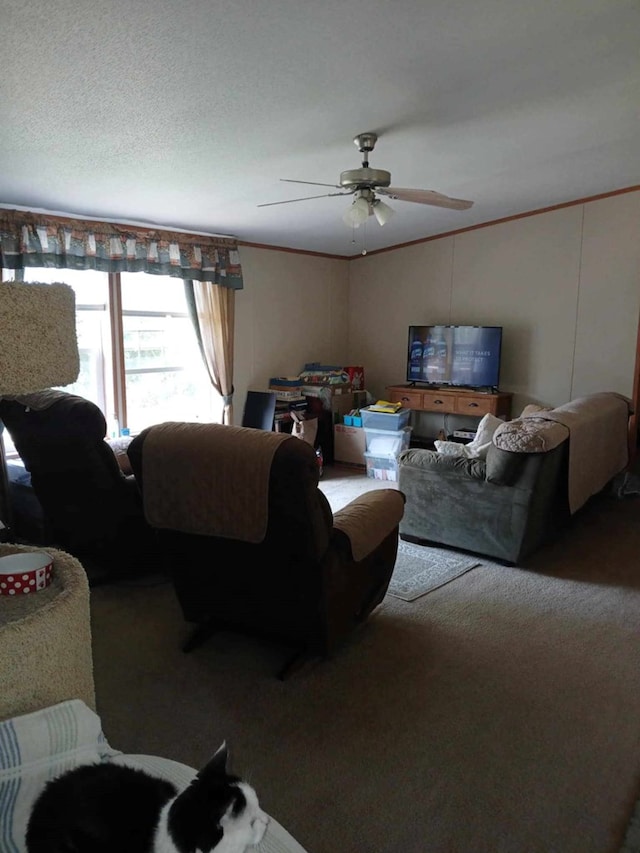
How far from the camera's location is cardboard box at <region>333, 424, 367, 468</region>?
5898 millimetres

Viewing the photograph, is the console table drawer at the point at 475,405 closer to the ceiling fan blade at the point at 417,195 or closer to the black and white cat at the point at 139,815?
the ceiling fan blade at the point at 417,195

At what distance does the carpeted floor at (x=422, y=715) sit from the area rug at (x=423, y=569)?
0.34ft

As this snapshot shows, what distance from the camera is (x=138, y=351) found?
503 cm

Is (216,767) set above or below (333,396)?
below

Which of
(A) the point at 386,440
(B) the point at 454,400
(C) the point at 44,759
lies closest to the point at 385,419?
(A) the point at 386,440

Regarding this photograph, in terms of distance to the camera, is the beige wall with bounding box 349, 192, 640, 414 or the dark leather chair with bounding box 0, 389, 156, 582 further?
the beige wall with bounding box 349, 192, 640, 414

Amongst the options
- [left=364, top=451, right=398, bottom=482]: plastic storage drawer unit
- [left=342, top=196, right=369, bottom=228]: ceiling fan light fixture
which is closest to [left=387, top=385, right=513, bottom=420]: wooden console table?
[left=364, top=451, right=398, bottom=482]: plastic storage drawer unit

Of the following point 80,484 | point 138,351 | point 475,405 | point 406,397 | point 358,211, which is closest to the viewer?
point 80,484

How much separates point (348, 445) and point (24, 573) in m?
5.06

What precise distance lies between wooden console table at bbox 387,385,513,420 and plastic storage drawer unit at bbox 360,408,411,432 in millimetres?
355

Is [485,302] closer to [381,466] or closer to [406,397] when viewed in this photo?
[406,397]

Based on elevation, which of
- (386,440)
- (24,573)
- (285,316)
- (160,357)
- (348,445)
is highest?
(285,316)

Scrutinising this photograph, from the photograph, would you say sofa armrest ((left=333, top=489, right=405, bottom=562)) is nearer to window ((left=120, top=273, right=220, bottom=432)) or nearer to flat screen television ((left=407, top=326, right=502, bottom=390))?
window ((left=120, top=273, right=220, bottom=432))

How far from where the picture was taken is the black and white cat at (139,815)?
799 mm
